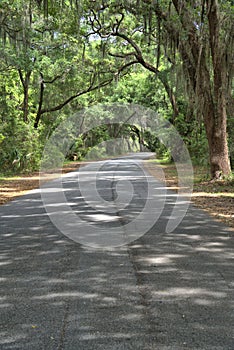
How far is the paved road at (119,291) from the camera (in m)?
3.35

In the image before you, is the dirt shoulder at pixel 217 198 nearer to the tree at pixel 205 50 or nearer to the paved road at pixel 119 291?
the tree at pixel 205 50

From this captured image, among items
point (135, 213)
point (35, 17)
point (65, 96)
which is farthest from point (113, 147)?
point (135, 213)

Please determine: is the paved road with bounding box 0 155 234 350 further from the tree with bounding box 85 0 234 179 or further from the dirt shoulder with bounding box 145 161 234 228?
the tree with bounding box 85 0 234 179

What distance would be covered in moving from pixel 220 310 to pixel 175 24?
1366 cm

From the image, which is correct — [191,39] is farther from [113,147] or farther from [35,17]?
[113,147]

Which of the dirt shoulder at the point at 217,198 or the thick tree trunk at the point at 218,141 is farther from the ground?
the thick tree trunk at the point at 218,141

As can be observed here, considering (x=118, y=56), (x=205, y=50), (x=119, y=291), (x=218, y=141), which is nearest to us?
(x=119, y=291)

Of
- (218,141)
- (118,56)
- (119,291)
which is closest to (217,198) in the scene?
(218,141)

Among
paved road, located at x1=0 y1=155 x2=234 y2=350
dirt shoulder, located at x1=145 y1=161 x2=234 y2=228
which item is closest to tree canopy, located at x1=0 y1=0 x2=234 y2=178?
dirt shoulder, located at x1=145 y1=161 x2=234 y2=228

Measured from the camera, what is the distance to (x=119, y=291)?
446 centimetres

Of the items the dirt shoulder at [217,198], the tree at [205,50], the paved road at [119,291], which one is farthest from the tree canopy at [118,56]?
the paved road at [119,291]

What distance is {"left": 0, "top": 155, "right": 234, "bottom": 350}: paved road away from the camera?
335 cm

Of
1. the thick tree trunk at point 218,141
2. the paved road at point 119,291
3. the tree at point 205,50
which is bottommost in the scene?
the paved road at point 119,291

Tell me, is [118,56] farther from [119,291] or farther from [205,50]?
[119,291]
